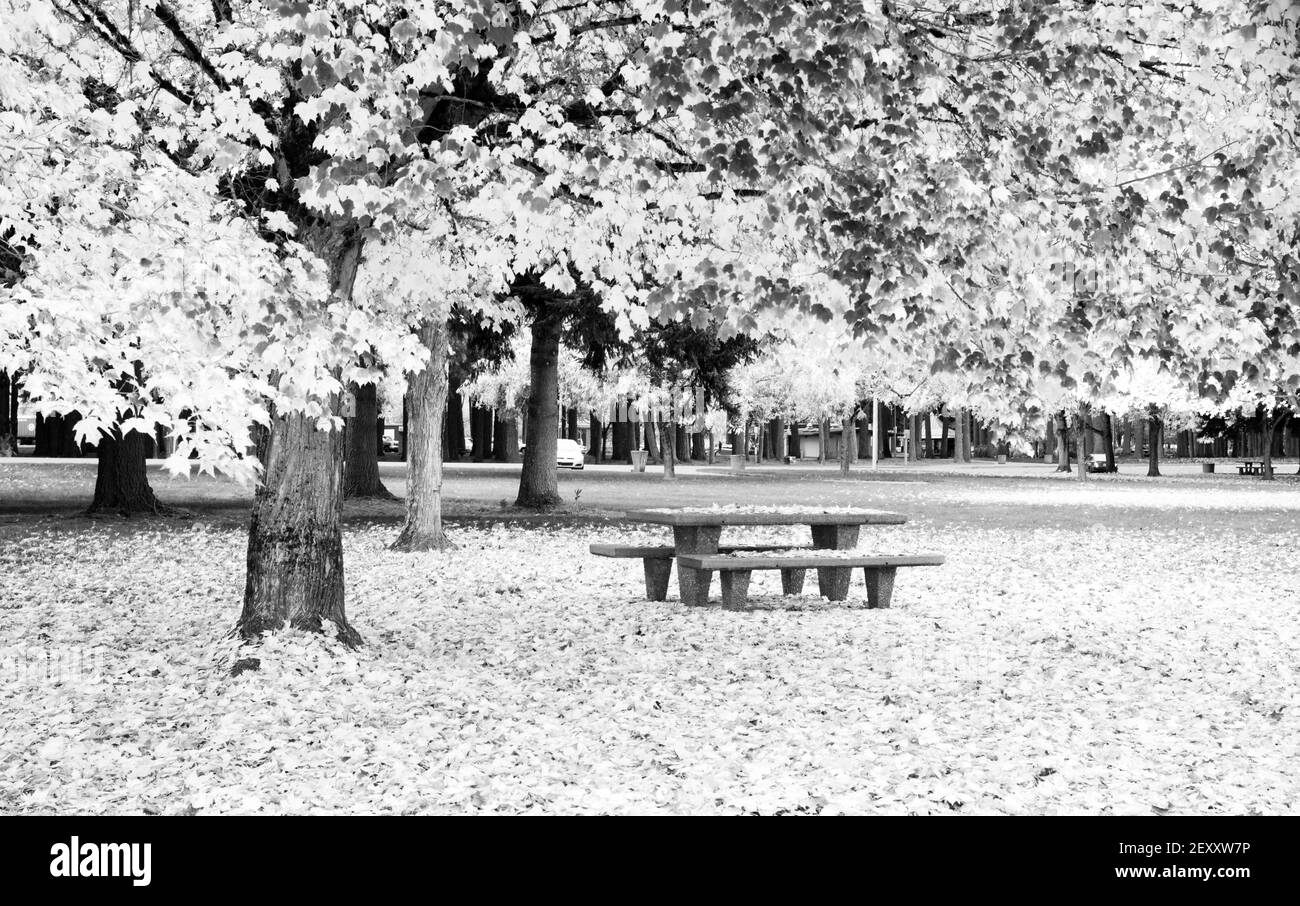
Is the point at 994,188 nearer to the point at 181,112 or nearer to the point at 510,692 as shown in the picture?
the point at 510,692

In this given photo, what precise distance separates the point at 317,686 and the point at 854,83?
5162 mm

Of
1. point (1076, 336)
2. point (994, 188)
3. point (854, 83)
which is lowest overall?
point (1076, 336)

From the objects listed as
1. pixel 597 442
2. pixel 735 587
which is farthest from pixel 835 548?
pixel 597 442

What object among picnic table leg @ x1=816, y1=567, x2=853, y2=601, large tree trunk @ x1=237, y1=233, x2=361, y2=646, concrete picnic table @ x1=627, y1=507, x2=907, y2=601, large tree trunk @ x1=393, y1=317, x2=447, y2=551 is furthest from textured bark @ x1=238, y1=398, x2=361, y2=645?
large tree trunk @ x1=393, y1=317, x2=447, y2=551

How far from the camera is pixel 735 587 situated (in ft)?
42.2

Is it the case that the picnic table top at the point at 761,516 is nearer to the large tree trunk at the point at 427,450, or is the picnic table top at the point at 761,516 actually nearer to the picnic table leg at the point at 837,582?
the picnic table leg at the point at 837,582

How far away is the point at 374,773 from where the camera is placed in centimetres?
683

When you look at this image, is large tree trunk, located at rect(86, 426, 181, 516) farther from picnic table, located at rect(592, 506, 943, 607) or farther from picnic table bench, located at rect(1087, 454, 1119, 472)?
picnic table bench, located at rect(1087, 454, 1119, 472)

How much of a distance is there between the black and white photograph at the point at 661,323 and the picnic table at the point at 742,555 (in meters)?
0.06

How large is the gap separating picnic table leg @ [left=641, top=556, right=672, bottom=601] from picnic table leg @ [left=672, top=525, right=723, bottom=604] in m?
0.27

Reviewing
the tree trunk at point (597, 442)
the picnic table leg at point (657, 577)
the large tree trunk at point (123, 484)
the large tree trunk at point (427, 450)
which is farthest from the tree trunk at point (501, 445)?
the picnic table leg at point (657, 577)

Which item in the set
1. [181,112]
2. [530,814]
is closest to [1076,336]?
[530,814]

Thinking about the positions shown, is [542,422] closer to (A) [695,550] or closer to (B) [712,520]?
(A) [695,550]

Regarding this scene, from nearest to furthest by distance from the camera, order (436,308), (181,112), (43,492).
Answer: (181,112)
(436,308)
(43,492)
